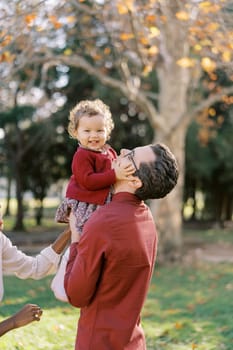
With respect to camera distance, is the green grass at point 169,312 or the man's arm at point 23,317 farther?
the green grass at point 169,312

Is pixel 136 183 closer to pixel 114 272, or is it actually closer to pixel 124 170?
pixel 124 170

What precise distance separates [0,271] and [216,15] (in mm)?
5706

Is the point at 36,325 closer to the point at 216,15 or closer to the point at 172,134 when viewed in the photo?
the point at 216,15

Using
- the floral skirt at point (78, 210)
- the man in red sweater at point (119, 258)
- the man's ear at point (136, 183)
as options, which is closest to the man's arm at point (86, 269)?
the man in red sweater at point (119, 258)

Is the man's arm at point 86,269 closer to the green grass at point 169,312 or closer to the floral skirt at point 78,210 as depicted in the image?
the floral skirt at point 78,210

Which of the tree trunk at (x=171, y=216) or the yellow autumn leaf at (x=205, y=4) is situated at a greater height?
the yellow autumn leaf at (x=205, y=4)

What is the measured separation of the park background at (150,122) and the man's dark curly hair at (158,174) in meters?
2.97

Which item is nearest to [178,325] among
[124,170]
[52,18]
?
[52,18]

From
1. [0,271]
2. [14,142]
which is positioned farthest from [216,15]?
[14,142]

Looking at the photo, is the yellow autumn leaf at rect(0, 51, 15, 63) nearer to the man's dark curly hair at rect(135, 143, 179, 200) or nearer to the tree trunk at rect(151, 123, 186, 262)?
the man's dark curly hair at rect(135, 143, 179, 200)

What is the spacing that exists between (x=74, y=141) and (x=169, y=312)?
15.6 m

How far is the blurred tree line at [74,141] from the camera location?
926 inches

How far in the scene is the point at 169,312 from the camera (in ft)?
30.1

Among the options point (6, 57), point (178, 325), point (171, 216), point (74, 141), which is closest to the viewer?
point (178, 325)
